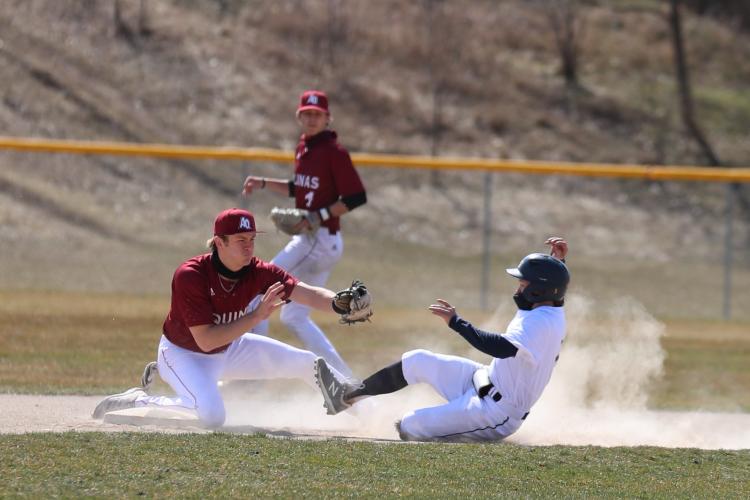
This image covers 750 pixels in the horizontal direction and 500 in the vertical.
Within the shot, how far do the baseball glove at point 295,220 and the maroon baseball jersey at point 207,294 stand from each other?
162cm

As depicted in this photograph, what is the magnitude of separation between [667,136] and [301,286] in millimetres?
19254

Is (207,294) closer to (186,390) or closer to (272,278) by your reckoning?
(272,278)

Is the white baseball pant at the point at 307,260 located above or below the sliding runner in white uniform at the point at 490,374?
above

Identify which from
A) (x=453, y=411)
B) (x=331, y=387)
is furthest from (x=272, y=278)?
(x=453, y=411)

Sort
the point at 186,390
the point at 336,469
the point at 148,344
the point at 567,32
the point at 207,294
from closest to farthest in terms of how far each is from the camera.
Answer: the point at 336,469
the point at 207,294
the point at 186,390
the point at 148,344
the point at 567,32

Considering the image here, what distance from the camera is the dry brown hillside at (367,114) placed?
15.9 meters

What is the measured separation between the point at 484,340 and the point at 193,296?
5.38 ft

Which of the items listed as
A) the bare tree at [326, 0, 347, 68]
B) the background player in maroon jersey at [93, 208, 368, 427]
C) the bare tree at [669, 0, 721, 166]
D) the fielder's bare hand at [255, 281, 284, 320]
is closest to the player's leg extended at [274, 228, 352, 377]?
the background player in maroon jersey at [93, 208, 368, 427]

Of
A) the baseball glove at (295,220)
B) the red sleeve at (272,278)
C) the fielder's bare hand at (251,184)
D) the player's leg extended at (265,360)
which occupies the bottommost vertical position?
the player's leg extended at (265,360)

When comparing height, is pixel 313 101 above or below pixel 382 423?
above

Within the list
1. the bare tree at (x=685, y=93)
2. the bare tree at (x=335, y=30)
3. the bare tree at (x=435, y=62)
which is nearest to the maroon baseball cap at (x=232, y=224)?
the bare tree at (x=435, y=62)

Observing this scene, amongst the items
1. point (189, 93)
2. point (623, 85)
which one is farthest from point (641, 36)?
point (189, 93)

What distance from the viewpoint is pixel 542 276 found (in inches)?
237

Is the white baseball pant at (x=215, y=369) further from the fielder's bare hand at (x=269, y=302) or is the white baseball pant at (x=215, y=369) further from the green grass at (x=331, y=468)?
the fielder's bare hand at (x=269, y=302)
